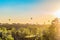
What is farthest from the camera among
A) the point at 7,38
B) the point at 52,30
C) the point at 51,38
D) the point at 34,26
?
the point at 34,26

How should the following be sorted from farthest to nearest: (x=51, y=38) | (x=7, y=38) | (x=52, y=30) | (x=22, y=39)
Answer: (x=22, y=39) < (x=7, y=38) < (x=52, y=30) < (x=51, y=38)

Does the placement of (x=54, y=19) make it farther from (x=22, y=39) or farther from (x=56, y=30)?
(x=22, y=39)

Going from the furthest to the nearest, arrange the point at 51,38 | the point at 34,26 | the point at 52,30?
the point at 34,26 < the point at 52,30 < the point at 51,38

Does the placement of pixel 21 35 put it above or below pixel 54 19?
below

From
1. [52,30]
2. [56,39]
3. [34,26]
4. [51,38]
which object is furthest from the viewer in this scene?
[34,26]

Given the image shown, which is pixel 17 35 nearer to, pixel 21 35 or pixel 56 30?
pixel 21 35

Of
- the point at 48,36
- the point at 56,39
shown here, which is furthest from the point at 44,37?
the point at 56,39

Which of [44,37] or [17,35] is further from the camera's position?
[17,35]

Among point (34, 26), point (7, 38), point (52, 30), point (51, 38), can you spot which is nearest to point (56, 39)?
point (51, 38)

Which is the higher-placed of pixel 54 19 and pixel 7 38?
pixel 54 19
